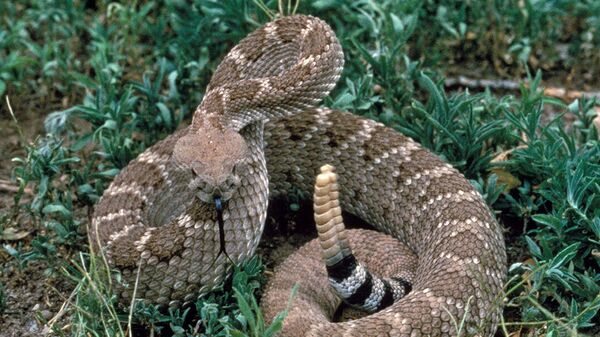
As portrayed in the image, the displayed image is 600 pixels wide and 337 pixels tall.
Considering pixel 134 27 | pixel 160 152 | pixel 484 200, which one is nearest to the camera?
pixel 484 200

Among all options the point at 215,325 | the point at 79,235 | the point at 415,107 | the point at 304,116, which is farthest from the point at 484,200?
the point at 79,235

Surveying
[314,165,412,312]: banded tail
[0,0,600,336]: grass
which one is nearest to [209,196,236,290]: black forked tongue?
[0,0,600,336]: grass

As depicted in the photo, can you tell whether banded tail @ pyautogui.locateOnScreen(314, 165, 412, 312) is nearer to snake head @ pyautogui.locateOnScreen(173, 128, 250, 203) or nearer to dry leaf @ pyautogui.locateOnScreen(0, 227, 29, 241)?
snake head @ pyautogui.locateOnScreen(173, 128, 250, 203)

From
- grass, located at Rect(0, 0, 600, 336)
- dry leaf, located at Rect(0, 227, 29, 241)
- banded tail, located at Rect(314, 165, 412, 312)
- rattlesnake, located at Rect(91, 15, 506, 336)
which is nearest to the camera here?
banded tail, located at Rect(314, 165, 412, 312)

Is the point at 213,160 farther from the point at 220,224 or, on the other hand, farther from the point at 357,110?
the point at 357,110

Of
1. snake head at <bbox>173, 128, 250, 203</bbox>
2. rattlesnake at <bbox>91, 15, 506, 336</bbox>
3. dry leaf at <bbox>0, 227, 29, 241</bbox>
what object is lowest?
dry leaf at <bbox>0, 227, 29, 241</bbox>

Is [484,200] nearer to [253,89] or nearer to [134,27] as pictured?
[253,89]

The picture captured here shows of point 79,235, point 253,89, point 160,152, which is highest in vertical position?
point 253,89
